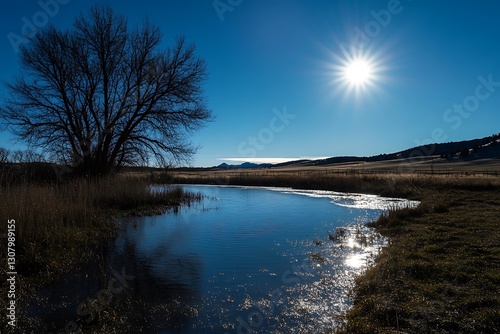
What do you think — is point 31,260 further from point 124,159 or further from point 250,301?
point 124,159

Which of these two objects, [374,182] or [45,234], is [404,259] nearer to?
[45,234]

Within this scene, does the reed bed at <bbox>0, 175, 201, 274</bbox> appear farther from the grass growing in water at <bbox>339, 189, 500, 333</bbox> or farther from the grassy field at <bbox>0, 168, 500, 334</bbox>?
the grass growing in water at <bbox>339, 189, 500, 333</bbox>

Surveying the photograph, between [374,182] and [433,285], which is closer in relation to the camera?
[433,285]

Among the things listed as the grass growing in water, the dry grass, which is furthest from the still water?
the dry grass

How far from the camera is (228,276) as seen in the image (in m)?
7.54

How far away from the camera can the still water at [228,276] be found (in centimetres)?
542

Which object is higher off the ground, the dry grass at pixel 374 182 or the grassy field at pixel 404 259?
the dry grass at pixel 374 182

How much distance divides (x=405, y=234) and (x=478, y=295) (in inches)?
234

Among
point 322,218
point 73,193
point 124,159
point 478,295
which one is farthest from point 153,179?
point 478,295

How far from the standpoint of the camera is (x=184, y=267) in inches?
322

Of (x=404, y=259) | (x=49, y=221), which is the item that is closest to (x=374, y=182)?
(x=404, y=259)

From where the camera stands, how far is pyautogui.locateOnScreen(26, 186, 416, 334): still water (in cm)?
542

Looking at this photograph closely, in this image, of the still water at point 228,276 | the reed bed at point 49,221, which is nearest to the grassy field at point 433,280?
the still water at point 228,276

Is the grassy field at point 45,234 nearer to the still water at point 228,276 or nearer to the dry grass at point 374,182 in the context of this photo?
the still water at point 228,276
